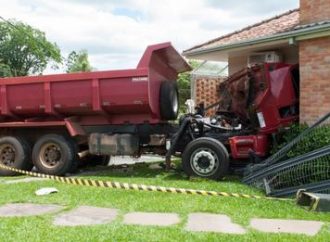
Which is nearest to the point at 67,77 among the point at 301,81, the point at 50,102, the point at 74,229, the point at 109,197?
the point at 50,102

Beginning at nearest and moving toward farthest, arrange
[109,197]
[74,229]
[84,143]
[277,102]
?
[74,229] → [109,197] → [277,102] → [84,143]

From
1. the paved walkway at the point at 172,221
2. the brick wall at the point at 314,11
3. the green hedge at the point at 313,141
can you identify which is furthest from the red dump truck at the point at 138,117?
the paved walkway at the point at 172,221

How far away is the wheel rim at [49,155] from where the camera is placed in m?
12.2

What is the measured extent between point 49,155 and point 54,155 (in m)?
0.12

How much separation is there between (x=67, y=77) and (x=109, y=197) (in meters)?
4.01

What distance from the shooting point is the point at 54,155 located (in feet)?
40.4

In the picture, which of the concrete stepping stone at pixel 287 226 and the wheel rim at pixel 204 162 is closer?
the concrete stepping stone at pixel 287 226

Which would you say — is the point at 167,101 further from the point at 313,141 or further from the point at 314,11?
the point at 314,11

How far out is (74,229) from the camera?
659 cm

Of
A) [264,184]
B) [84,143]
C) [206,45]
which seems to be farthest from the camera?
[206,45]

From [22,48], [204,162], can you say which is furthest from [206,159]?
[22,48]

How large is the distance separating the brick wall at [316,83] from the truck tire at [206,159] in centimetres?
191

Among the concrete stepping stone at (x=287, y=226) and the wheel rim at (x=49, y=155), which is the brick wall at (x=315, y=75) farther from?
the wheel rim at (x=49, y=155)

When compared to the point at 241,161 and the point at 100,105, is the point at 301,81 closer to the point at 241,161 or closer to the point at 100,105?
the point at 241,161
